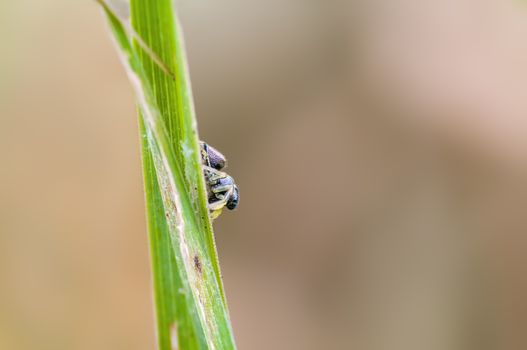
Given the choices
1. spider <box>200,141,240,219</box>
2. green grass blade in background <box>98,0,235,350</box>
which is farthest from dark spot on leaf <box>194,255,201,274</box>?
spider <box>200,141,240,219</box>

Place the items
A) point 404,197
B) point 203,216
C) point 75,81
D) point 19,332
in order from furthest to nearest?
1. point 404,197
2. point 75,81
3. point 19,332
4. point 203,216

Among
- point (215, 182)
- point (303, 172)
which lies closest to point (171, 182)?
point (215, 182)

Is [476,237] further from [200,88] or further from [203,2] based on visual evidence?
[203,2]

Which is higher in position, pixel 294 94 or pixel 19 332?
pixel 294 94

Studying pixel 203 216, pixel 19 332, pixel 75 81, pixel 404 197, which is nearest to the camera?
pixel 203 216

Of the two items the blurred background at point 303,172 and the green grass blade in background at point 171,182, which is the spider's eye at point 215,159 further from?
the blurred background at point 303,172

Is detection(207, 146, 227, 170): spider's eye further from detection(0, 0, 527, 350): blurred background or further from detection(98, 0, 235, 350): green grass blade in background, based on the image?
detection(0, 0, 527, 350): blurred background

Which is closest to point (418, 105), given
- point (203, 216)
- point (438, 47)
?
point (438, 47)
